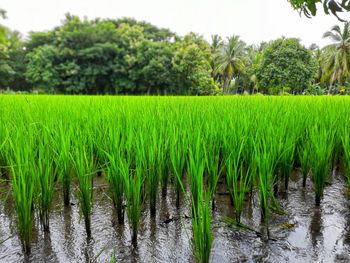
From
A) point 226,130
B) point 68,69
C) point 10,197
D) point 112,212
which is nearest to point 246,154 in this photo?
point 226,130

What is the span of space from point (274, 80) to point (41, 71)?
19026mm

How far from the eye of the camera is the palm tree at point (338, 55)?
29328mm

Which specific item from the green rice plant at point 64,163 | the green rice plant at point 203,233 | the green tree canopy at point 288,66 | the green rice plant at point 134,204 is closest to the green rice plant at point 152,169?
the green rice plant at point 134,204

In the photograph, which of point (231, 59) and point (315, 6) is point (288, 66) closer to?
point (231, 59)

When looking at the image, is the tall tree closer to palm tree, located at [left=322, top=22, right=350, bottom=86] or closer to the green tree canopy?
the green tree canopy

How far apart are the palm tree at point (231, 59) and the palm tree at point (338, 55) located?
396 inches

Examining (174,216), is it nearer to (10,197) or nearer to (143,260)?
(143,260)

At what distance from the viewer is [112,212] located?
1.61 meters

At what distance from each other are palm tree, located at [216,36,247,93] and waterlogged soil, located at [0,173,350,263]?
37.0 meters

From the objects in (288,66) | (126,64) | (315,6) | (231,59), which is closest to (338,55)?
(288,66)

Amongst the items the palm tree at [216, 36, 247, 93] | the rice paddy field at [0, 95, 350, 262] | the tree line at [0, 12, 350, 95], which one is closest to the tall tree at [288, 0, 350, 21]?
the rice paddy field at [0, 95, 350, 262]

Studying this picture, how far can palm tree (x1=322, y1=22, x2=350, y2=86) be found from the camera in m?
29.3

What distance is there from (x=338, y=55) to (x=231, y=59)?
12.4m

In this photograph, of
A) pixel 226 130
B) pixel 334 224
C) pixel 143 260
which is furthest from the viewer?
pixel 226 130
